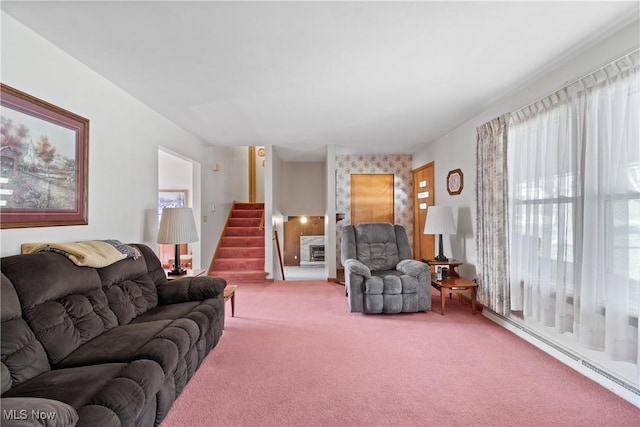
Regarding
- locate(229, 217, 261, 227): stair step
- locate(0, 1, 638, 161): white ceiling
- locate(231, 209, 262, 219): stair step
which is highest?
locate(0, 1, 638, 161): white ceiling

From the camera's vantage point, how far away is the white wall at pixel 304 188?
7410 mm

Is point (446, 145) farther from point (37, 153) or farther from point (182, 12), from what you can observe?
Result: point (37, 153)

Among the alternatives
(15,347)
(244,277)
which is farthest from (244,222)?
(15,347)

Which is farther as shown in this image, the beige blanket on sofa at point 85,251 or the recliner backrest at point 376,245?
the recliner backrest at point 376,245

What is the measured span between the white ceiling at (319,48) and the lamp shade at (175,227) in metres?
1.20

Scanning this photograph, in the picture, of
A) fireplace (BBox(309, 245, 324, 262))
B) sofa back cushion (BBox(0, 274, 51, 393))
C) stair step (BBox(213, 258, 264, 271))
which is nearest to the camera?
sofa back cushion (BBox(0, 274, 51, 393))

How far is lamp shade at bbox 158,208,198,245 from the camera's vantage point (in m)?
3.32

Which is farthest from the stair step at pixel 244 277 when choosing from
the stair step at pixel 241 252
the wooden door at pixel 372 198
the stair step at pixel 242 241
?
the wooden door at pixel 372 198

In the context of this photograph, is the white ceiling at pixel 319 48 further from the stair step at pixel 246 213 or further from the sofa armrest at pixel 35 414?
the stair step at pixel 246 213

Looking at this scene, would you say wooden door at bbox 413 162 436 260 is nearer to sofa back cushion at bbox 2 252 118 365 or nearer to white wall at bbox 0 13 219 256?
white wall at bbox 0 13 219 256

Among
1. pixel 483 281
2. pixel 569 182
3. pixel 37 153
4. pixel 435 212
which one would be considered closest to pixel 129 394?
pixel 37 153

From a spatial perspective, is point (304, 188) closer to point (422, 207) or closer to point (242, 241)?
point (242, 241)

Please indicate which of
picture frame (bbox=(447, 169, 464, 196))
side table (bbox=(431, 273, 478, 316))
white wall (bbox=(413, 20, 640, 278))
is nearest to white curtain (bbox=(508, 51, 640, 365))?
white wall (bbox=(413, 20, 640, 278))

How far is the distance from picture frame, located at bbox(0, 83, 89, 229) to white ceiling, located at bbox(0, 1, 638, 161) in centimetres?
53
